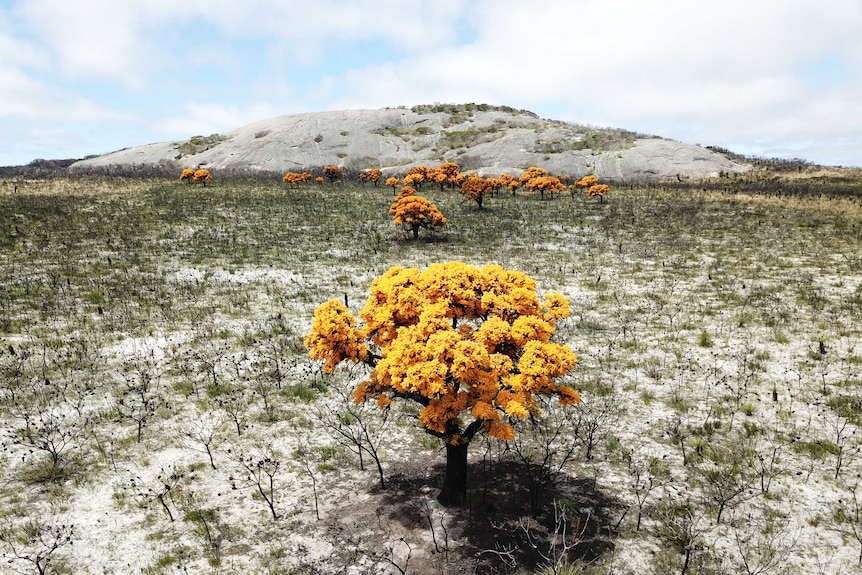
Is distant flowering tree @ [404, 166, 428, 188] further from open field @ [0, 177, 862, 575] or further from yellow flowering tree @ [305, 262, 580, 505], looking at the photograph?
yellow flowering tree @ [305, 262, 580, 505]

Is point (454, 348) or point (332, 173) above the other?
point (332, 173)

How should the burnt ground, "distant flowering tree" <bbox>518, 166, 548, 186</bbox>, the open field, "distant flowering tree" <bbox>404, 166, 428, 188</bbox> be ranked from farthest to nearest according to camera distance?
1. "distant flowering tree" <bbox>404, 166, 428, 188</bbox>
2. "distant flowering tree" <bbox>518, 166, 548, 186</bbox>
3. the open field
4. the burnt ground

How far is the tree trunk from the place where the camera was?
8.37m

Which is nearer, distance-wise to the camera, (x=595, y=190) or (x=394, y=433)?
(x=394, y=433)

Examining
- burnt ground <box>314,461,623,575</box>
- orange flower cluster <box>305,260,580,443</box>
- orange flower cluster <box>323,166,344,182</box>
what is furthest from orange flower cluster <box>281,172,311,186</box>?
burnt ground <box>314,461,623,575</box>

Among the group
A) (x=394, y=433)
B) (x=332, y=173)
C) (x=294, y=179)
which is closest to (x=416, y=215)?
(x=394, y=433)

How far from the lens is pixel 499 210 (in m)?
41.1

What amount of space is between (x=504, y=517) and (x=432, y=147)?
80466 millimetres

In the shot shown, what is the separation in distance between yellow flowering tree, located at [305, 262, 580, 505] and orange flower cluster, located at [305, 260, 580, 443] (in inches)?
0.7

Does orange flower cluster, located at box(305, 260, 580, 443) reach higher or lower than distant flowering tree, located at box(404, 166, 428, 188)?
lower

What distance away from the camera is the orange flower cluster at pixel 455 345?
7.07m

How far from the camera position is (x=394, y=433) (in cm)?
1137

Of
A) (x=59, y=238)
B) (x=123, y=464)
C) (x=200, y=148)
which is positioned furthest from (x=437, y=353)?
(x=200, y=148)

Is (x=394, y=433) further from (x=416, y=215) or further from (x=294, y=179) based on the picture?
(x=294, y=179)
